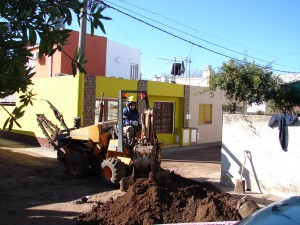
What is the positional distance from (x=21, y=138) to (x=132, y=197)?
13.5 m

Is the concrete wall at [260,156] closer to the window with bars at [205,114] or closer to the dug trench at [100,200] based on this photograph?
the dug trench at [100,200]

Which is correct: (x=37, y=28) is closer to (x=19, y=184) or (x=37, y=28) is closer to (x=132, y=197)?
(x=132, y=197)

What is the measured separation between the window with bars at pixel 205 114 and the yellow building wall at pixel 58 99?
347 inches

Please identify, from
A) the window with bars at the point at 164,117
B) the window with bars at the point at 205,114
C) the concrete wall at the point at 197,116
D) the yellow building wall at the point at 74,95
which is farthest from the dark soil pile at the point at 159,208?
the window with bars at the point at 205,114

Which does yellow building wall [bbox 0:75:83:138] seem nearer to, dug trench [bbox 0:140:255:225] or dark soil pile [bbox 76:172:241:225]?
dug trench [bbox 0:140:255:225]

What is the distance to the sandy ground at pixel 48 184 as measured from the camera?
24.5 feet

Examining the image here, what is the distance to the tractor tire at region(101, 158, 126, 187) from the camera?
31.4 feet

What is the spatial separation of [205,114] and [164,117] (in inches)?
158

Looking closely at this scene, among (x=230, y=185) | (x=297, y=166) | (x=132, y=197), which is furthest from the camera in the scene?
(x=230, y=185)

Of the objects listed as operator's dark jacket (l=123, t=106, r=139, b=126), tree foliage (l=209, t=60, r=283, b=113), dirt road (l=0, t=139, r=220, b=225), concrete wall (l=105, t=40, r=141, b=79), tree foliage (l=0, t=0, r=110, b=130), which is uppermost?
concrete wall (l=105, t=40, r=141, b=79)

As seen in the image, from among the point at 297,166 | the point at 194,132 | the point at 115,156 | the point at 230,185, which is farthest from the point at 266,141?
the point at 194,132

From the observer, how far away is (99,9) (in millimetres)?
2674

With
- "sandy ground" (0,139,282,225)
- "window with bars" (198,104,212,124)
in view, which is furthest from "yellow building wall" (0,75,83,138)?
"window with bars" (198,104,212,124)

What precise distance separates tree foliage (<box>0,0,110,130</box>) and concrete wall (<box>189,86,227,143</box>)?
17.9 m
